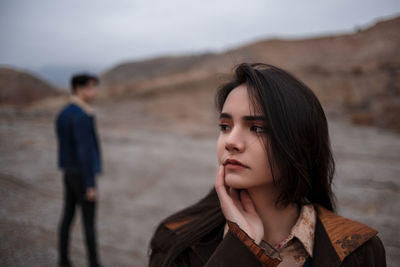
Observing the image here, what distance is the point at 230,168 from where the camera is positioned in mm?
1312

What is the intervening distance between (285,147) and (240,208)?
38cm

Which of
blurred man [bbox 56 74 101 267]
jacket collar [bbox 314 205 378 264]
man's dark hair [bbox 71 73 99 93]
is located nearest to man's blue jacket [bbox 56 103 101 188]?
blurred man [bbox 56 74 101 267]

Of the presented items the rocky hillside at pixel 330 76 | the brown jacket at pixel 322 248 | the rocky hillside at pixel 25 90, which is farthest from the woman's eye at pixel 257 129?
the rocky hillside at pixel 25 90

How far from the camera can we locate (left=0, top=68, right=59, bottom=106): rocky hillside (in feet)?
44.3

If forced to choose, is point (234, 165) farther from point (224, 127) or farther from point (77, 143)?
point (77, 143)

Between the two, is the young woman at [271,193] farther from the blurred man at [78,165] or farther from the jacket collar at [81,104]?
the jacket collar at [81,104]

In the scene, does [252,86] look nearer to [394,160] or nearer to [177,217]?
[177,217]

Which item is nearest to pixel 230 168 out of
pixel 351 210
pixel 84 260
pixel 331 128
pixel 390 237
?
pixel 84 260

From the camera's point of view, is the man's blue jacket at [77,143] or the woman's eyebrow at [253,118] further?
the man's blue jacket at [77,143]

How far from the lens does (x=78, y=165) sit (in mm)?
3047

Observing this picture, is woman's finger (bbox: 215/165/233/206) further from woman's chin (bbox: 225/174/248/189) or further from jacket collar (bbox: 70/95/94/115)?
jacket collar (bbox: 70/95/94/115)

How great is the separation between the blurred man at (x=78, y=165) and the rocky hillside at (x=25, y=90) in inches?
459

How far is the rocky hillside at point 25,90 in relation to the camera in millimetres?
13502

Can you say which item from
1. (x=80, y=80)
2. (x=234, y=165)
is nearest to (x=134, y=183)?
(x=80, y=80)
